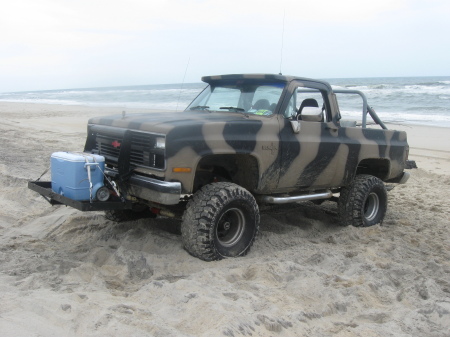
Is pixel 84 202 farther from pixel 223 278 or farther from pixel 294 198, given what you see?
pixel 294 198

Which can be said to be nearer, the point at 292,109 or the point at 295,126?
the point at 295,126

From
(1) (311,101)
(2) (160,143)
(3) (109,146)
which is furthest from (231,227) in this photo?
(1) (311,101)

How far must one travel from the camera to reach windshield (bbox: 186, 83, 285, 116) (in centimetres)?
551

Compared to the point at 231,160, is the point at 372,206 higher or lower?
lower

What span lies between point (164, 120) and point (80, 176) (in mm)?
944

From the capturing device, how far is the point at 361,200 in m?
6.31

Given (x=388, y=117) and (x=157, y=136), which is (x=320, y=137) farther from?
(x=388, y=117)

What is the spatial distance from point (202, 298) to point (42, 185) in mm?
2229

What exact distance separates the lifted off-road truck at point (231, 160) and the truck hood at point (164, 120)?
0.5 inches

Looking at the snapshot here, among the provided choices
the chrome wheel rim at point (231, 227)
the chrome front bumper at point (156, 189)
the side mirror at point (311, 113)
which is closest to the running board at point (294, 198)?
the chrome wheel rim at point (231, 227)

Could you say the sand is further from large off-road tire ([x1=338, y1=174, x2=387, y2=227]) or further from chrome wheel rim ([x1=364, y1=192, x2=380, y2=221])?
chrome wheel rim ([x1=364, y1=192, x2=380, y2=221])

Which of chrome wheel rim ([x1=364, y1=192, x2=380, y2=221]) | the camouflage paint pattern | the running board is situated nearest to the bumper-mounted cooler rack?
the camouflage paint pattern

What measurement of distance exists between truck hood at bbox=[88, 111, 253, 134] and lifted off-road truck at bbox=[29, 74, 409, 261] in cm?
1

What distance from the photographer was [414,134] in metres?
16.5
